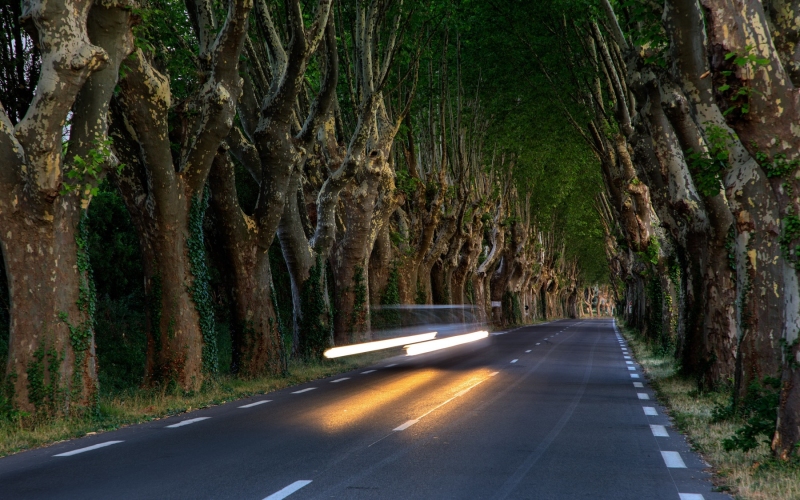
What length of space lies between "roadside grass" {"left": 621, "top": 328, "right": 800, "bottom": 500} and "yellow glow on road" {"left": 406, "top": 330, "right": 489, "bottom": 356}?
10.1m

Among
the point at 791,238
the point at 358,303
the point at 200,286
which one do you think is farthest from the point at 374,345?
the point at 791,238

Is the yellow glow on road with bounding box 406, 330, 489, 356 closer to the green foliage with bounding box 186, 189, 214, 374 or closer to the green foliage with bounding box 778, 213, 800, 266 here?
the green foliage with bounding box 186, 189, 214, 374

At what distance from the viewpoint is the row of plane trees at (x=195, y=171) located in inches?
387

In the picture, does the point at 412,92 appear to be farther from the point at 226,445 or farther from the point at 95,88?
the point at 226,445

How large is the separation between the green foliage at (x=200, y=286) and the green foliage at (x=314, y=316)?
20.2 feet

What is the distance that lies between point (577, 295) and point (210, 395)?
11650cm

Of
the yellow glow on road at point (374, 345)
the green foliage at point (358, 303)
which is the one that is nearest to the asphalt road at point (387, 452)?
the yellow glow on road at point (374, 345)

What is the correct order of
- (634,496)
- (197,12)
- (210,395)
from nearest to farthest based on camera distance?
(634,496), (210,395), (197,12)

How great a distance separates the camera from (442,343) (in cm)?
2780

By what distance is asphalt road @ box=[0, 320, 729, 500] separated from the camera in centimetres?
655

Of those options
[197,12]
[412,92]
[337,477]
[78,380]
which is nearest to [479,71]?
[412,92]

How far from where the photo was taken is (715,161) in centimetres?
959

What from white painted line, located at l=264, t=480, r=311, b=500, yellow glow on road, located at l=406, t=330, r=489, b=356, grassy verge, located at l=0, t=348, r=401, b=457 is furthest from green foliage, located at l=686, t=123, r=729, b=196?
yellow glow on road, located at l=406, t=330, r=489, b=356

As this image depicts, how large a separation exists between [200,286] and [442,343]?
15057 mm
